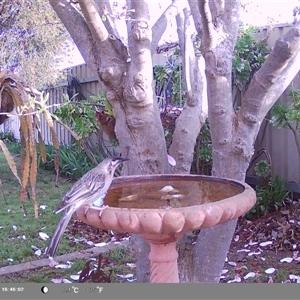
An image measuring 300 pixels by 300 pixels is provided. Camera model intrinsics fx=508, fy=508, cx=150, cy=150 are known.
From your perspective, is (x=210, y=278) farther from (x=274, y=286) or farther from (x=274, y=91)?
(x=274, y=91)

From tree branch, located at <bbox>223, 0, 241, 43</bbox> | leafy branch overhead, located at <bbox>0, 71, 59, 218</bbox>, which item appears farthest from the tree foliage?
tree branch, located at <bbox>223, 0, 241, 43</bbox>

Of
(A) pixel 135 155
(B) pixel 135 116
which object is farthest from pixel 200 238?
(B) pixel 135 116

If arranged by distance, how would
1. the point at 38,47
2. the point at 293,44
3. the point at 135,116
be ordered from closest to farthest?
the point at 293,44
the point at 135,116
the point at 38,47

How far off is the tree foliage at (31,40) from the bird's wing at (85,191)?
528 centimetres

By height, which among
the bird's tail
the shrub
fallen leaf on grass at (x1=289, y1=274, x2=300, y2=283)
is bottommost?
fallen leaf on grass at (x1=289, y1=274, x2=300, y2=283)

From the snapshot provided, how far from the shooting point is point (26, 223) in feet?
15.0

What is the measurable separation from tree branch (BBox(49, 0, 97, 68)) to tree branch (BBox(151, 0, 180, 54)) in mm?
366

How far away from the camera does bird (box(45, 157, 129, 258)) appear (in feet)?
5.86

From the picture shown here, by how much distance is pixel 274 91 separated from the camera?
90.3 inches

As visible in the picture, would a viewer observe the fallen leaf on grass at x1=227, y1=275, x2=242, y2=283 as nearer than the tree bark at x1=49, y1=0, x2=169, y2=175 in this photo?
No

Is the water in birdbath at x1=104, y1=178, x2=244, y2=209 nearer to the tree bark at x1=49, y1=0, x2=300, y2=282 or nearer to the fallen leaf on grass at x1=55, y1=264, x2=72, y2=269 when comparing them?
the tree bark at x1=49, y1=0, x2=300, y2=282

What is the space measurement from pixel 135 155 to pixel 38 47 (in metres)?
5.57

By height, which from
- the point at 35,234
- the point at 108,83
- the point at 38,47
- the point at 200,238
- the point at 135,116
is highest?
the point at 38,47

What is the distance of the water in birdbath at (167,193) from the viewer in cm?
183
